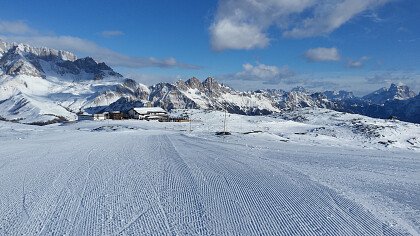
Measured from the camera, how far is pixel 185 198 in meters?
15.5

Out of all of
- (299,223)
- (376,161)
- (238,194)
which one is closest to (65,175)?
(238,194)

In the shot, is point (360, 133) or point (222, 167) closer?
point (222, 167)

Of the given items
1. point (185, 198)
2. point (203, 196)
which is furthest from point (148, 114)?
point (185, 198)

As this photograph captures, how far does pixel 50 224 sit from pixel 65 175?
8.20 metres

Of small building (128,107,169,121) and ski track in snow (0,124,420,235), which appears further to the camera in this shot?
small building (128,107,169,121)

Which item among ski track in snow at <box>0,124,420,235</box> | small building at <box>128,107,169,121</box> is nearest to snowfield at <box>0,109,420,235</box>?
ski track in snow at <box>0,124,420,235</box>

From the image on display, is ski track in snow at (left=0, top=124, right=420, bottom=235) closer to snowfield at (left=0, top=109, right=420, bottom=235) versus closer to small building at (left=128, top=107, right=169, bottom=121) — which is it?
snowfield at (left=0, top=109, right=420, bottom=235)

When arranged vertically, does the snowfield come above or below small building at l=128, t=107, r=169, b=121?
above

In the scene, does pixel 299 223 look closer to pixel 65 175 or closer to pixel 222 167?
pixel 222 167

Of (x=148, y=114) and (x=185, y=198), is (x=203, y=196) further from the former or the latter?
(x=148, y=114)

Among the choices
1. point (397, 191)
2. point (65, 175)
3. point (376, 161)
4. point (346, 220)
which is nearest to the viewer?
point (346, 220)

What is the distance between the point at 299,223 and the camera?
41.5ft

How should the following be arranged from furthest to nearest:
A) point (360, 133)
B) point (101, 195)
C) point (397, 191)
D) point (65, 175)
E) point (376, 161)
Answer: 1. point (360, 133)
2. point (376, 161)
3. point (65, 175)
4. point (397, 191)
5. point (101, 195)

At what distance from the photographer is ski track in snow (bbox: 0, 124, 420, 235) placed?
1220 centimetres
